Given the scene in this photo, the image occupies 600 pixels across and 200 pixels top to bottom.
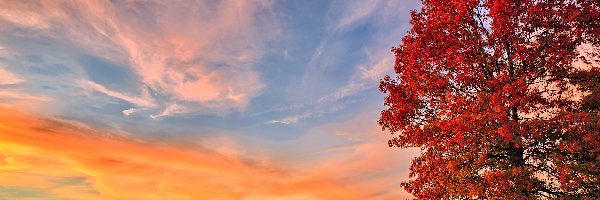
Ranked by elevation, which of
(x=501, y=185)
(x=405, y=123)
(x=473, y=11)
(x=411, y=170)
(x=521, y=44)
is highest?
(x=473, y=11)

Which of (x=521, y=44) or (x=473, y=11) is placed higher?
(x=473, y=11)

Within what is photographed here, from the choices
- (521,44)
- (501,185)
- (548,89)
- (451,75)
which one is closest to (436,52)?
(451,75)

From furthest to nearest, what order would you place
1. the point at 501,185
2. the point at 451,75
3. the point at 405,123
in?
the point at 405,123 < the point at 451,75 < the point at 501,185

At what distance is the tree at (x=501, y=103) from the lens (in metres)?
21.2

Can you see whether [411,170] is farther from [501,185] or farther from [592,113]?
[592,113]

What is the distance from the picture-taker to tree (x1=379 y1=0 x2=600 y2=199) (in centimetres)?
2119

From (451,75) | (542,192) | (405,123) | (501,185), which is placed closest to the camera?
(501,185)

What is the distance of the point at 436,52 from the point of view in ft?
79.9

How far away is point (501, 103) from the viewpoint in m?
21.3

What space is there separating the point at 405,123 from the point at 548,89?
669cm

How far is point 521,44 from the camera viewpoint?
23.0 meters

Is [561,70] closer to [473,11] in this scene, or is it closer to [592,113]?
A: [592,113]

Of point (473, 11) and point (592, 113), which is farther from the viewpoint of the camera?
point (473, 11)

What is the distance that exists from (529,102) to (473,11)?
5457mm
